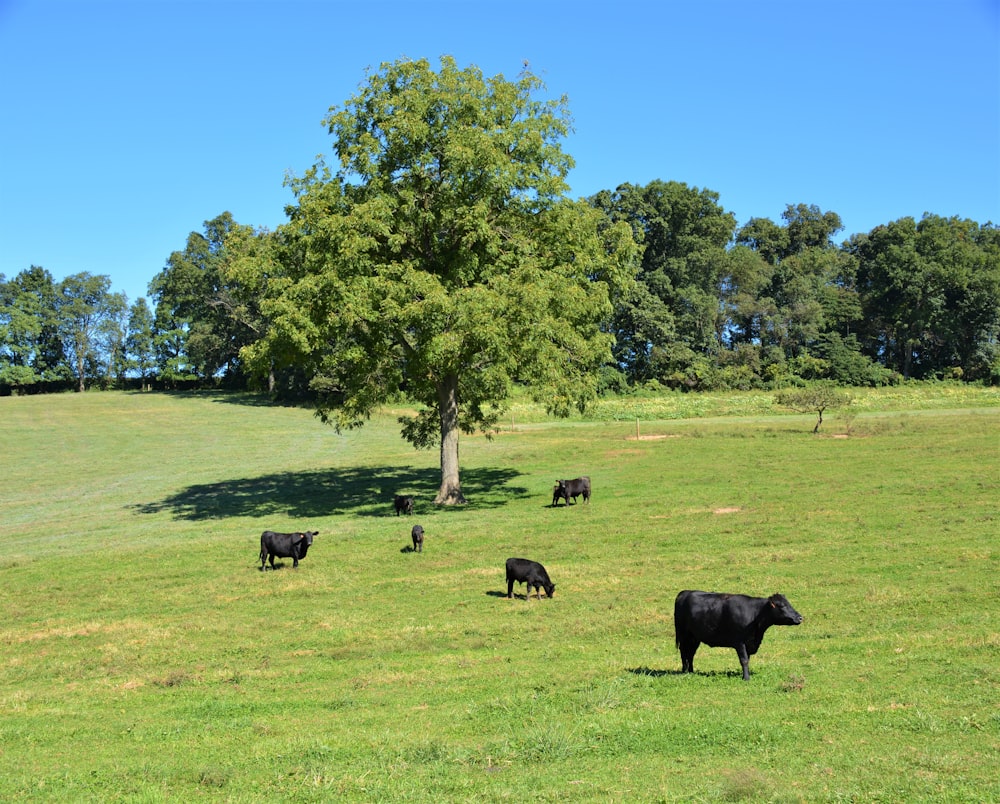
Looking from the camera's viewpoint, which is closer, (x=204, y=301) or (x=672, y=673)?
(x=672, y=673)

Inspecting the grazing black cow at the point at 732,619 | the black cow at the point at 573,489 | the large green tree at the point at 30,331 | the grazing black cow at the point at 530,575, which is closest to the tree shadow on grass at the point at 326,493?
the black cow at the point at 573,489

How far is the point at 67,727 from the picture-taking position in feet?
40.8

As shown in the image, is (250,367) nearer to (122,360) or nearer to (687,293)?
(687,293)

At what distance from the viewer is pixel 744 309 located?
108875 millimetres

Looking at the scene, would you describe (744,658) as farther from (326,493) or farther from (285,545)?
(326,493)

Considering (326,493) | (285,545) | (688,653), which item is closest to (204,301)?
(326,493)

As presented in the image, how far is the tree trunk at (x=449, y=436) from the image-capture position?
120ft

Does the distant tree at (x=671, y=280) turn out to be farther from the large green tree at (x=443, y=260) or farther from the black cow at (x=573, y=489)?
the black cow at (x=573, y=489)

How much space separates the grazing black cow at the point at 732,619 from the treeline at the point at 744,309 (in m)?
82.5

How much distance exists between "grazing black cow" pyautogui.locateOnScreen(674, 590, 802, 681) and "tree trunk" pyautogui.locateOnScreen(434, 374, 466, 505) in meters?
24.0

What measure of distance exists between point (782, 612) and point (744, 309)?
333ft

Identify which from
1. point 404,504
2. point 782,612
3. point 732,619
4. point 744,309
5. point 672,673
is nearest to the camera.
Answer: point 782,612

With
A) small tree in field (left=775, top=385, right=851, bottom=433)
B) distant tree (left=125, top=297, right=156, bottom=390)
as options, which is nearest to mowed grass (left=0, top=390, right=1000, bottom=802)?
small tree in field (left=775, top=385, right=851, bottom=433)

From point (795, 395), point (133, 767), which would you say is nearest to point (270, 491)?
point (133, 767)
